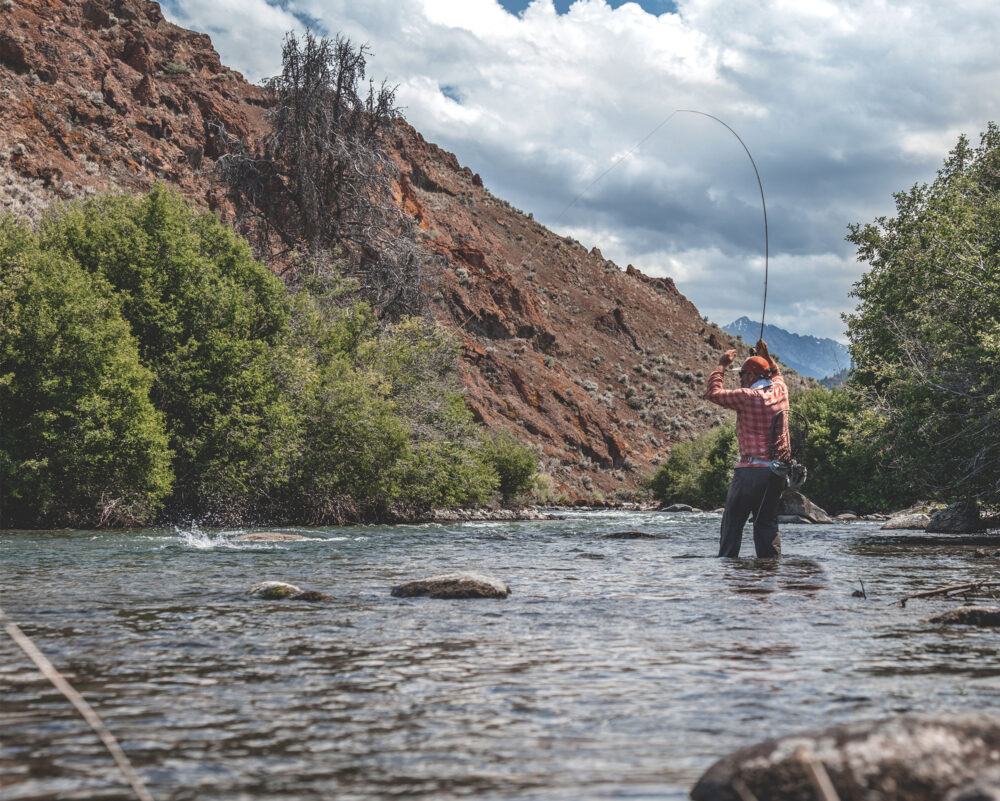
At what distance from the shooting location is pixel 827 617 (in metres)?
7.72

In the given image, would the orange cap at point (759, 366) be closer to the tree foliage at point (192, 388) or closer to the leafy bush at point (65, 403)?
the leafy bush at point (65, 403)

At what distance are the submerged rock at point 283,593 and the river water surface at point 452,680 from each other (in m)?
0.28

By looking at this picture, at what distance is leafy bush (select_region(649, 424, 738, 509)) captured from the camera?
6094 cm

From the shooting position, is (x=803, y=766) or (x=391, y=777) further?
(x=391, y=777)

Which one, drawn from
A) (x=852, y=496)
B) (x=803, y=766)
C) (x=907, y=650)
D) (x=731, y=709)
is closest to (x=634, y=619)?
(x=907, y=650)

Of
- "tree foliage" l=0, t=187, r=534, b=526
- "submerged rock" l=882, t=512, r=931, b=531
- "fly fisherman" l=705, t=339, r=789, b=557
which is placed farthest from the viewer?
"submerged rock" l=882, t=512, r=931, b=531

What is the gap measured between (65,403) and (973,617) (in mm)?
20659

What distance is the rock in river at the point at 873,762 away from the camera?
283cm

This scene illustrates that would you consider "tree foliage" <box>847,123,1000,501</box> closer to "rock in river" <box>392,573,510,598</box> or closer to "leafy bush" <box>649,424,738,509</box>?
"rock in river" <box>392,573,510,598</box>

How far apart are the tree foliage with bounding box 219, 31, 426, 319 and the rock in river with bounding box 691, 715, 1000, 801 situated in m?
30.1

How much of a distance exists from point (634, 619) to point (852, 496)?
137ft

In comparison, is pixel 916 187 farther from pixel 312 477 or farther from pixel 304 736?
pixel 304 736

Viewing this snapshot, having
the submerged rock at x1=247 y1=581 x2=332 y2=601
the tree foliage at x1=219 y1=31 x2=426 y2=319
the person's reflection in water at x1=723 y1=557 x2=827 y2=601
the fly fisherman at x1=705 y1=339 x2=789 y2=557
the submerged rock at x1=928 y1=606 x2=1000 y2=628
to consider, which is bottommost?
the submerged rock at x1=247 y1=581 x2=332 y2=601

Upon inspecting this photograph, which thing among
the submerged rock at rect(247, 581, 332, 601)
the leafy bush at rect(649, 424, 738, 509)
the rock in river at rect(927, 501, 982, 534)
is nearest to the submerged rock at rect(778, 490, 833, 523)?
the rock in river at rect(927, 501, 982, 534)
